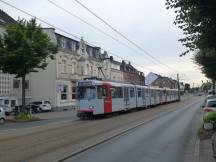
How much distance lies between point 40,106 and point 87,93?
90.7 ft

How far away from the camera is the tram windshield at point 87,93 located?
37188 mm

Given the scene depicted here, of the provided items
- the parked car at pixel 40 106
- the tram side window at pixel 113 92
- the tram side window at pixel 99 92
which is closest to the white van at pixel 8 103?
the parked car at pixel 40 106

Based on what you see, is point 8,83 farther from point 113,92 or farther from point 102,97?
point 102,97

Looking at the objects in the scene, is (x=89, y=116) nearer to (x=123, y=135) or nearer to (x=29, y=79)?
(x=123, y=135)

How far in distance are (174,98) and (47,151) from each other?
79.2 meters

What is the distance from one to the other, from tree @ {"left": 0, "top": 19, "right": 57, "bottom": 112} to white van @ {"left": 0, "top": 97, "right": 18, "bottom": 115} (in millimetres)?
12645

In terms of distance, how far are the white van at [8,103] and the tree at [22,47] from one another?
12645 millimetres

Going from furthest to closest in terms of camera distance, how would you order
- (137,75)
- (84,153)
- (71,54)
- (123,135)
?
(137,75)
(71,54)
(123,135)
(84,153)

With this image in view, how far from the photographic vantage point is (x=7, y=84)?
205 feet

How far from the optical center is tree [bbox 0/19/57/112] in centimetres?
4147

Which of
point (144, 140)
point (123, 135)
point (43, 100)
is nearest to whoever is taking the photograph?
point (144, 140)

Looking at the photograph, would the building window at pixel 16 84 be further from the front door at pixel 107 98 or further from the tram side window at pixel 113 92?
the front door at pixel 107 98

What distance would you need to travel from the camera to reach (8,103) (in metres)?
59.2

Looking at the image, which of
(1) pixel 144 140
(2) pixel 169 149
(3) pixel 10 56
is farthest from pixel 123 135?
(3) pixel 10 56
